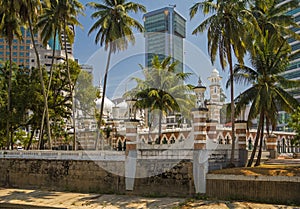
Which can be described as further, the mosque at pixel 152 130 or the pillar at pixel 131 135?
the mosque at pixel 152 130

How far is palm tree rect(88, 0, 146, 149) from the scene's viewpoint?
81.6 ft

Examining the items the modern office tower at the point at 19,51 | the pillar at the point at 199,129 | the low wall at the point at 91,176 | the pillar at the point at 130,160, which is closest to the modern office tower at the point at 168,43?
the pillar at the point at 199,129

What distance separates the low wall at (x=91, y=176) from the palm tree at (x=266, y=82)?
551 cm

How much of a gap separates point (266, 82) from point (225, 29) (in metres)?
3.78

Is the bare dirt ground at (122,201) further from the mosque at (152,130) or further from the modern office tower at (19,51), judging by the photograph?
the modern office tower at (19,51)

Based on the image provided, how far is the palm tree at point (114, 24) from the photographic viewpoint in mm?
24875

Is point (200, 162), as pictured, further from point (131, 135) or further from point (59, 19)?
point (59, 19)

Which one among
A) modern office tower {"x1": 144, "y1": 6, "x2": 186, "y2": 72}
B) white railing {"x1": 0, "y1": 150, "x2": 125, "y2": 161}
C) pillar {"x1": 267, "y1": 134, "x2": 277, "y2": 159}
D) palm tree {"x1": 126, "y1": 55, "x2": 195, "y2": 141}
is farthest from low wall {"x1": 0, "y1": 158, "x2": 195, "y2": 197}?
pillar {"x1": 267, "y1": 134, "x2": 277, "y2": 159}

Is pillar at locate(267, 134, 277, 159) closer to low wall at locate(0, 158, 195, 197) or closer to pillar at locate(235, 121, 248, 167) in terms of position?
pillar at locate(235, 121, 248, 167)

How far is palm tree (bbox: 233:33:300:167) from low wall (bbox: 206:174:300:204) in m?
4.53

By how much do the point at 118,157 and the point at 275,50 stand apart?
37.1 feet

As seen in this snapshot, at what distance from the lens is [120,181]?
61.0 ft

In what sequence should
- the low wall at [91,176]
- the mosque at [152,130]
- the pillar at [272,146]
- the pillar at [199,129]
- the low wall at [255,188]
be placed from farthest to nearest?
the mosque at [152,130] < the pillar at [272,146] < the low wall at [91,176] < the pillar at [199,129] < the low wall at [255,188]

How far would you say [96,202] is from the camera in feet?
55.4
